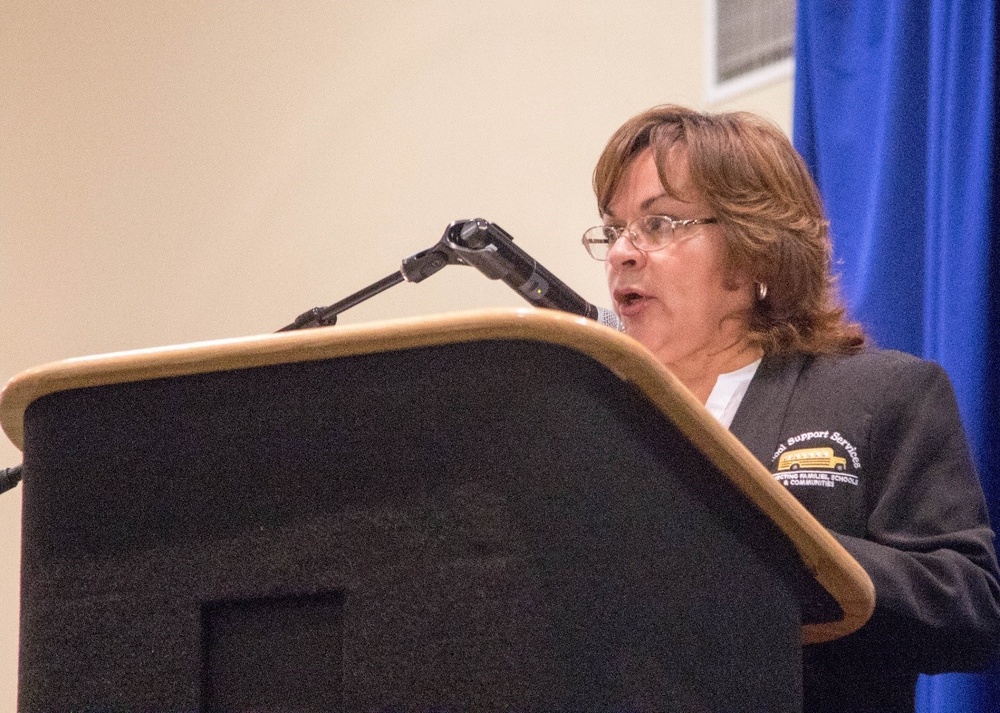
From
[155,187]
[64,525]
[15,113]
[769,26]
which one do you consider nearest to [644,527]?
[64,525]

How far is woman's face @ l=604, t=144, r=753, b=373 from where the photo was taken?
1694 mm

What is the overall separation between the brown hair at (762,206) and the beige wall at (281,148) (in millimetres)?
816

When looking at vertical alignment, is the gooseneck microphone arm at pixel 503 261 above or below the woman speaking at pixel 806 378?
above

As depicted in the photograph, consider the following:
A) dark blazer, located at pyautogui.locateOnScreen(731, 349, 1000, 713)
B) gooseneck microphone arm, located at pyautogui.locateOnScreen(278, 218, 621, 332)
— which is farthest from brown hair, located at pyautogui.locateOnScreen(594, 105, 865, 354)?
gooseneck microphone arm, located at pyautogui.locateOnScreen(278, 218, 621, 332)

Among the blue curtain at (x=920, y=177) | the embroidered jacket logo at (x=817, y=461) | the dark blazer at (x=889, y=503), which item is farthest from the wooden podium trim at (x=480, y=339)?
the blue curtain at (x=920, y=177)

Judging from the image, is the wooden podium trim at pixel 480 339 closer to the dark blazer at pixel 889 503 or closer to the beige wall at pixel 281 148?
the dark blazer at pixel 889 503

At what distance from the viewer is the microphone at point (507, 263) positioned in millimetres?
1317

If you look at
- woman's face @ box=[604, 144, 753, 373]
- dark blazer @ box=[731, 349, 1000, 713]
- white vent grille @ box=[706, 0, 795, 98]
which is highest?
white vent grille @ box=[706, 0, 795, 98]

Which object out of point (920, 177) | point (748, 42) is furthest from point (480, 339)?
point (748, 42)

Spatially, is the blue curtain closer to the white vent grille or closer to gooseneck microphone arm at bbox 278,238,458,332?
the white vent grille

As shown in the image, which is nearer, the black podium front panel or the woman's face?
the black podium front panel

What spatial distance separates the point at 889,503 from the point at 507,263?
1.69ft

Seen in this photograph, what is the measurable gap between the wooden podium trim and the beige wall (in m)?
1.82

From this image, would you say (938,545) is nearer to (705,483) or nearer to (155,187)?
(705,483)
